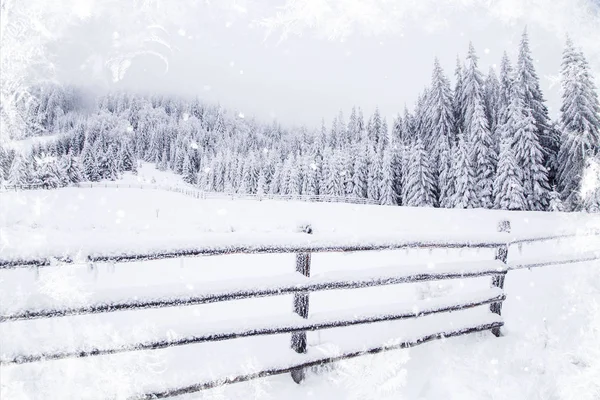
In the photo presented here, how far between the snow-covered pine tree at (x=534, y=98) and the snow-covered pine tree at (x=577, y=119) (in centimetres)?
409

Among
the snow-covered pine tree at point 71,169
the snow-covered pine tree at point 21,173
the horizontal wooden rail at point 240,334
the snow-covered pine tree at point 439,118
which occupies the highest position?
the snow-covered pine tree at point 439,118

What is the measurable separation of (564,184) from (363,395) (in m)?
38.1

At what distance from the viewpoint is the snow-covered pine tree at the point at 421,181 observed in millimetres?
45219

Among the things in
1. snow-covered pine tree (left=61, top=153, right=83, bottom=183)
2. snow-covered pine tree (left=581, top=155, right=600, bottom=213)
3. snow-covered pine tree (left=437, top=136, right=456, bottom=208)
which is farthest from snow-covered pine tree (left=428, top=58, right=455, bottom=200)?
snow-covered pine tree (left=61, top=153, right=83, bottom=183)

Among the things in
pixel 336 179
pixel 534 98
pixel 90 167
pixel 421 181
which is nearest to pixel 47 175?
pixel 336 179

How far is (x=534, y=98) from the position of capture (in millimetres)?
40062

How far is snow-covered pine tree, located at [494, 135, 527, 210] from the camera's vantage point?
118 ft

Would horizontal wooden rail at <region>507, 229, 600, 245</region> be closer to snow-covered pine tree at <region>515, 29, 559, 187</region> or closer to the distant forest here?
the distant forest

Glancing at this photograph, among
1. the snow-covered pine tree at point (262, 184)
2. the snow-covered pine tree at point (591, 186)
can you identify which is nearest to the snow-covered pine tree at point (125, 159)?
the snow-covered pine tree at point (262, 184)

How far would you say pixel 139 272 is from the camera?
9.80 metres

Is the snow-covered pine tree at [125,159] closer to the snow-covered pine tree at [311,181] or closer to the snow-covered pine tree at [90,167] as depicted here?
the snow-covered pine tree at [90,167]

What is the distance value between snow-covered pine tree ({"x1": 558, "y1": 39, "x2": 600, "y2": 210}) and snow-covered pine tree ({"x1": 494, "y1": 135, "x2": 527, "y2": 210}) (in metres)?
3.52

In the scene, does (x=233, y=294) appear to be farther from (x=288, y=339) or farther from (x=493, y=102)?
(x=493, y=102)

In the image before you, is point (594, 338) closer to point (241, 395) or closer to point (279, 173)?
point (241, 395)
